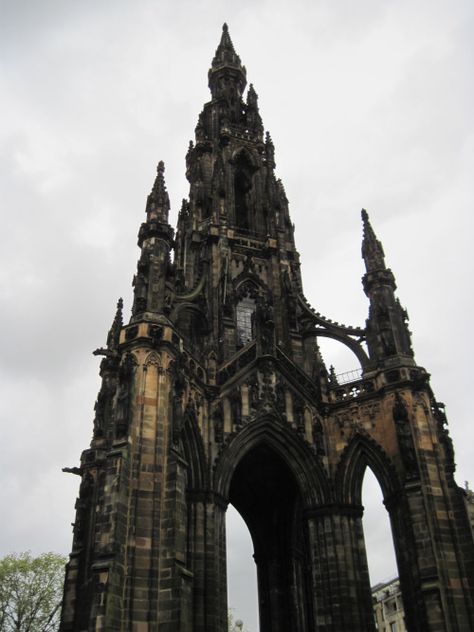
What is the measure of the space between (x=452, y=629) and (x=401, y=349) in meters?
8.43

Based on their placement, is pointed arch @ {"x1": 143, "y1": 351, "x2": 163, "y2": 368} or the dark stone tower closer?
the dark stone tower

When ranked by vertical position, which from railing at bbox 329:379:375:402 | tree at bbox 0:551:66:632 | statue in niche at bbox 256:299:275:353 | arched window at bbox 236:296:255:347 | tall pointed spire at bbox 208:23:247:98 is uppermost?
tall pointed spire at bbox 208:23:247:98

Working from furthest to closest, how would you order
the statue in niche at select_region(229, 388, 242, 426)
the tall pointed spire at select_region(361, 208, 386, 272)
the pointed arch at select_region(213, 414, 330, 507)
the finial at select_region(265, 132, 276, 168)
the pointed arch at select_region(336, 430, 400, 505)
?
1. the finial at select_region(265, 132, 276, 168)
2. the tall pointed spire at select_region(361, 208, 386, 272)
3. the statue in niche at select_region(229, 388, 242, 426)
4. the pointed arch at select_region(213, 414, 330, 507)
5. the pointed arch at select_region(336, 430, 400, 505)

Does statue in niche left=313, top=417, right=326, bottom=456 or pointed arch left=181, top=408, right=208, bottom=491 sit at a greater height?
statue in niche left=313, top=417, right=326, bottom=456

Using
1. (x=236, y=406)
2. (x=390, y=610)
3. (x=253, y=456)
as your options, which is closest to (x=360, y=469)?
(x=253, y=456)

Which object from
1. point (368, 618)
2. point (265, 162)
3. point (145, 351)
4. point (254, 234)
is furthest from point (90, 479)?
point (265, 162)

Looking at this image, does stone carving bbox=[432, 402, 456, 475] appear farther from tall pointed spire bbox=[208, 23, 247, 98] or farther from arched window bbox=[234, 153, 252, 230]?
tall pointed spire bbox=[208, 23, 247, 98]

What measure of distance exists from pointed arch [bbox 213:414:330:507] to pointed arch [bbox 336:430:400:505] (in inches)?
21.6

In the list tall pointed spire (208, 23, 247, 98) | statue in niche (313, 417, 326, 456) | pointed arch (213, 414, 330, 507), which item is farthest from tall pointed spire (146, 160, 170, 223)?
tall pointed spire (208, 23, 247, 98)

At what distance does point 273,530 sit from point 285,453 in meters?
4.33

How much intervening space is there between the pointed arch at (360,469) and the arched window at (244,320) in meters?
6.54

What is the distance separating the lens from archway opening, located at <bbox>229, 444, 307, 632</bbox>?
71.5 feet

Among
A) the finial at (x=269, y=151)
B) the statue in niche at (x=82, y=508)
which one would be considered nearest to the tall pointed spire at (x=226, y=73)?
the finial at (x=269, y=151)

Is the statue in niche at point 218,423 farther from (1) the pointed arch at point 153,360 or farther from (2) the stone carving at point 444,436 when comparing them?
(2) the stone carving at point 444,436
